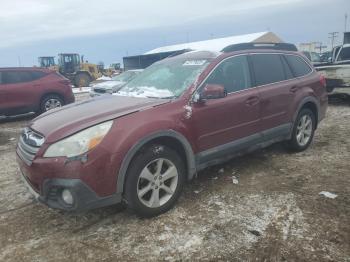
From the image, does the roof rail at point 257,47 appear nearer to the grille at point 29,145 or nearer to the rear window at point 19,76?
the grille at point 29,145

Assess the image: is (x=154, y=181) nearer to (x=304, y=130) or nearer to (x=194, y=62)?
(x=194, y=62)

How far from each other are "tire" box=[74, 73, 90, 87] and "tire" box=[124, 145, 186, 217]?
2423 cm

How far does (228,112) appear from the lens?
175 inches

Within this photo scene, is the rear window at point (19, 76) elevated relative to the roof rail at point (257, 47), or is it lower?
lower

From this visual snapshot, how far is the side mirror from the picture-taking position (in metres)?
4.09

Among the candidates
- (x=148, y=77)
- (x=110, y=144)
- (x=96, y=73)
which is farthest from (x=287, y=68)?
(x=96, y=73)

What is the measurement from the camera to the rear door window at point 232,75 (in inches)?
176

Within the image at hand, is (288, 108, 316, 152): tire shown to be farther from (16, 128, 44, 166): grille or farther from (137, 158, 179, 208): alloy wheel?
(16, 128, 44, 166): grille

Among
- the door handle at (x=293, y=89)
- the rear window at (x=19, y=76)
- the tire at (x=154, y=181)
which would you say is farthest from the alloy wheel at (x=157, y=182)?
the rear window at (x=19, y=76)

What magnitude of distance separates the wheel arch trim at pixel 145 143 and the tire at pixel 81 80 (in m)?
24.1

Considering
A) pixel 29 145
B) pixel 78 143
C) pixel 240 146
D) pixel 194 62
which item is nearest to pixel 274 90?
pixel 240 146

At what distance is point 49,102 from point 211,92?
28.5ft

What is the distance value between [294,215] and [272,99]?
186 cm

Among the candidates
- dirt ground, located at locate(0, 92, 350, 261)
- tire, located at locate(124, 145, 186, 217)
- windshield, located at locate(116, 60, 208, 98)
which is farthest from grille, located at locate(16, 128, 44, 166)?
windshield, located at locate(116, 60, 208, 98)
